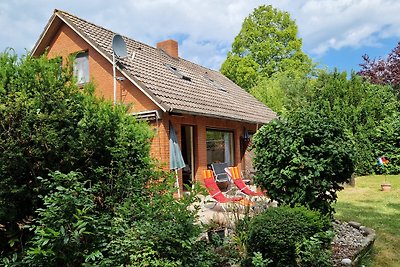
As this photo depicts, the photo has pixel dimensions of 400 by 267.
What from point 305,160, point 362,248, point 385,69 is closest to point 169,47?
point 305,160

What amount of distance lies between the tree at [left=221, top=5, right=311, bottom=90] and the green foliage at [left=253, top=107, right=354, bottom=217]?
3038 centimetres

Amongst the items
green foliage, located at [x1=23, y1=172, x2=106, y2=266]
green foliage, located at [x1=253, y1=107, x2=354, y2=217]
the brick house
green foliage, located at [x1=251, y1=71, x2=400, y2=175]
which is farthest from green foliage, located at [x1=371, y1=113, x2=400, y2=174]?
green foliage, located at [x1=23, y1=172, x2=106, y2=266]

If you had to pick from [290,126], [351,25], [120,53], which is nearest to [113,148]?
[290,126]

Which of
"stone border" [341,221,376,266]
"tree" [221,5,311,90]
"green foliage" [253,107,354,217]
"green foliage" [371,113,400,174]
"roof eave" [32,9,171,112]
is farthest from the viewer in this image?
"tree" [221,5,311,90]

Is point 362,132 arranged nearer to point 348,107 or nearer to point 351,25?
point 348,107

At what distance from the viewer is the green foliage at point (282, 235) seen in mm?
4539

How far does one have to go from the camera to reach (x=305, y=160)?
5.89 metres

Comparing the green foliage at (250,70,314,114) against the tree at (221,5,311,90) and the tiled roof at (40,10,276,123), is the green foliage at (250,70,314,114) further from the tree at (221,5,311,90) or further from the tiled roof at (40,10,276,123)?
the tree at (221,5,311,90)

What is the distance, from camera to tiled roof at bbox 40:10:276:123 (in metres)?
12.0

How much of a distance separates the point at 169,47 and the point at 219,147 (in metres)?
6.75

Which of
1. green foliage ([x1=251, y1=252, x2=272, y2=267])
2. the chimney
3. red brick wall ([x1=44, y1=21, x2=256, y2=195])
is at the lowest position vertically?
green foliage ([x1=251, y1=252, x2=272, y2=267])

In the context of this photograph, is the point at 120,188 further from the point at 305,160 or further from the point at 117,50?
the point at 117,50

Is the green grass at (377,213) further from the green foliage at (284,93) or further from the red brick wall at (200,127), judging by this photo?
the green foliage at (284,93)

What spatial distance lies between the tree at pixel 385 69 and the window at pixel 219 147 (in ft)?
59.4
